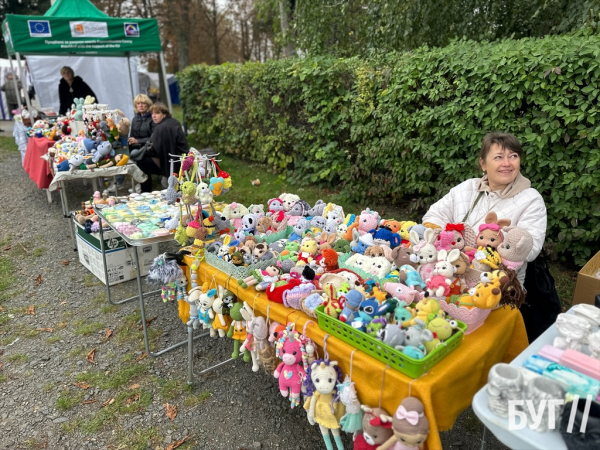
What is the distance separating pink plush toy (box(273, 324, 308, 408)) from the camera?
1832 millimetres

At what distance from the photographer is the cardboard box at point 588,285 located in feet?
9.14

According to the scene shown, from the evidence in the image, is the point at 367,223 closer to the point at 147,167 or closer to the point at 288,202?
the point at 288,202

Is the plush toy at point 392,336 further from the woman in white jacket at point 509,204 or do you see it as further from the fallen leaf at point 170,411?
the fallen leaf at point 170,411

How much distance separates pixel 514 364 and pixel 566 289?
2835mm

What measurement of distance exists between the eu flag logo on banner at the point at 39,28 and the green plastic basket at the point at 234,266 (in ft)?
22.2

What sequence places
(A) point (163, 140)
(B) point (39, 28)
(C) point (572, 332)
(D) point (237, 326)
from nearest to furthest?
(C) point (572, 332) < (D) point (237, 326) < (A) point (163, 140) < (B) point (39, 28)

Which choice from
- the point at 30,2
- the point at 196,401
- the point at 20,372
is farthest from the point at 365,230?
the point at 30,2

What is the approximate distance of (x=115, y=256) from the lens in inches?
163

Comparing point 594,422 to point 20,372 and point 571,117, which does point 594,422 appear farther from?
point 20,372

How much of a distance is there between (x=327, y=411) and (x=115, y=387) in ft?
5.80

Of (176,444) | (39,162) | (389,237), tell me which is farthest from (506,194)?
(39,162)

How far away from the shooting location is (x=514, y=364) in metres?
1.37

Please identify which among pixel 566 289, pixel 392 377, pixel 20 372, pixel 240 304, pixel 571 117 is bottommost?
pixel 20 372

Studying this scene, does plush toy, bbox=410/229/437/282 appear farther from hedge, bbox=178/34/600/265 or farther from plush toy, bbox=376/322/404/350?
hedge, bbox=178/34/600/265
